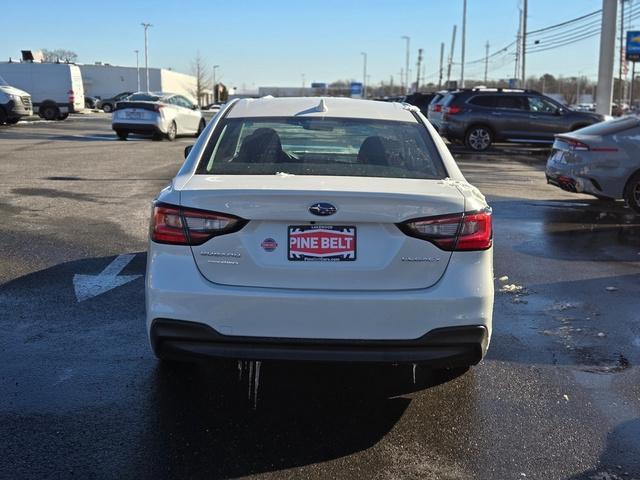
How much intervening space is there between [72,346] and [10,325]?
0.70m

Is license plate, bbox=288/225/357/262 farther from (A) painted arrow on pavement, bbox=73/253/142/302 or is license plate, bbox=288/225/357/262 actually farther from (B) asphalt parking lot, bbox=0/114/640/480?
(A) painted arrow on pavement, bbox=73/253/142/302

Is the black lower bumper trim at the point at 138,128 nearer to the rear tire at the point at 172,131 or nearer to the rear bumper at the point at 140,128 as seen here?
the rear bumper at the point at 140,128

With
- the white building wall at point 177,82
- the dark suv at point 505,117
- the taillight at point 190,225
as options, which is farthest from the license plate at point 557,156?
the white building wall at point 177,82

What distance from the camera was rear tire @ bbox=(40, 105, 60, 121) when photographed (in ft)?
116

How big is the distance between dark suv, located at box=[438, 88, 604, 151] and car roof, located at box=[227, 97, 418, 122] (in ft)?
57.1

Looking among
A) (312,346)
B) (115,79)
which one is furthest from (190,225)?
(115,79)

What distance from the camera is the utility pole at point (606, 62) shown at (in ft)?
77.5

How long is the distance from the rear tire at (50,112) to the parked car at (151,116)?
43.2ft

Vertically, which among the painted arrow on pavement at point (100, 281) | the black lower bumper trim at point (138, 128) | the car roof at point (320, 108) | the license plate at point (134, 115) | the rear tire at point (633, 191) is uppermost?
the car roof at point (320, 108)

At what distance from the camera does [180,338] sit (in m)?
3.38

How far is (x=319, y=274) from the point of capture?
330 cm

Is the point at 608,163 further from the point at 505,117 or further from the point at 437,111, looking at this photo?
the point at 437,111

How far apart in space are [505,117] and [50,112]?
79.7 ft

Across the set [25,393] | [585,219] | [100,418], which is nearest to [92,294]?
[25,393]
